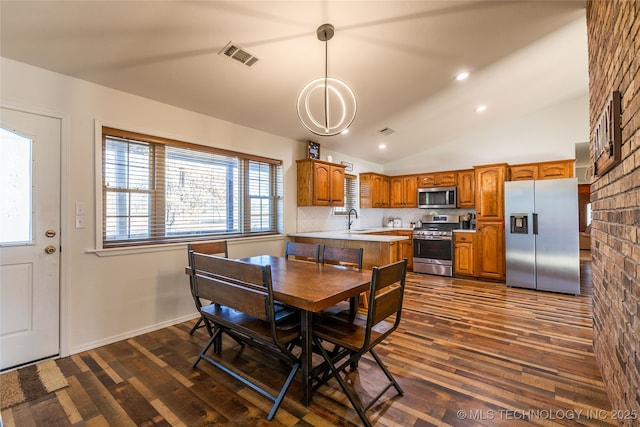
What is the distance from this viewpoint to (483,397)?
1.92m

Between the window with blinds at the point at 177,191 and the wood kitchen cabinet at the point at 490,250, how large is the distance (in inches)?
146

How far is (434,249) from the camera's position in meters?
5.63

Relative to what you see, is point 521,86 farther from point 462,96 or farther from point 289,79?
point 289,79

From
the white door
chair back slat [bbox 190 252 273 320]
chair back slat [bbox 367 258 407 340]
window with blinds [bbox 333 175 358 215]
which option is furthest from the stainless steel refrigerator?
the white door

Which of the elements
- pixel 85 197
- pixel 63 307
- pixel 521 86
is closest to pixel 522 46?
pixel 521 86

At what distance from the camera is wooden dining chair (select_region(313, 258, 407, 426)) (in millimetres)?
1632

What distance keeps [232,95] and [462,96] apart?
10.3ft

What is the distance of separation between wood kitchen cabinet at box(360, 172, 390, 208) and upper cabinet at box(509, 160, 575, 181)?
243 centimetres

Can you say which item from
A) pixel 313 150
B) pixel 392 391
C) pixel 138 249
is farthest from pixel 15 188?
pixel 313 150

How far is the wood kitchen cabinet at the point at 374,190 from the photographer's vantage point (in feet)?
20.2

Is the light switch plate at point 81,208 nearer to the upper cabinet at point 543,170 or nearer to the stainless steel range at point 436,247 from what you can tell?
the stainless steel range at point 436,247

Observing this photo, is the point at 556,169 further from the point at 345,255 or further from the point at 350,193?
the point at 345,255

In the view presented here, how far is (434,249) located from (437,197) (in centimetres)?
112

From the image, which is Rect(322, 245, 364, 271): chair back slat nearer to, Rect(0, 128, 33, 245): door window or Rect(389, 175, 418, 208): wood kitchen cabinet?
Rect(0, 128, 33, 245): door window
